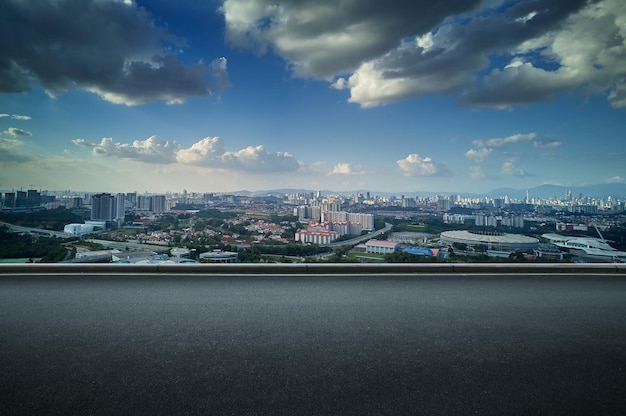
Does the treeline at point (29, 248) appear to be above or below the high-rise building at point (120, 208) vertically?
below

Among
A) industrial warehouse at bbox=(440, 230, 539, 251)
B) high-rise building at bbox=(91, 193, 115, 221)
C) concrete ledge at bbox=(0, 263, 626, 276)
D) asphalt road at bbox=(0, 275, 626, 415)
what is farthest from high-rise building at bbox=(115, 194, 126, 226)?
industrial warehouse at bbox=(440, 230, 539, 251)

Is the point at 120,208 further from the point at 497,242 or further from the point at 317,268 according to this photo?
the point at 497,242

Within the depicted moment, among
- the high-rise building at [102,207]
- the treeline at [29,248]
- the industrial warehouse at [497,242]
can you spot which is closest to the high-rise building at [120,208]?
the high-rise building at [102,207]

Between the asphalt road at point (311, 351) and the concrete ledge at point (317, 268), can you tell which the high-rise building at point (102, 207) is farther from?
the asphalt road at point (311, 351)

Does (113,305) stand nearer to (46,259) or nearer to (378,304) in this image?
(378,304)

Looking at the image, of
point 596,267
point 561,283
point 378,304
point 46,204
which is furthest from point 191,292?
point 46,204

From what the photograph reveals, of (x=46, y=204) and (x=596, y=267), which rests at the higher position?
(x=46, y=204)

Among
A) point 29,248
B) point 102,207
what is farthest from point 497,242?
point 102,207

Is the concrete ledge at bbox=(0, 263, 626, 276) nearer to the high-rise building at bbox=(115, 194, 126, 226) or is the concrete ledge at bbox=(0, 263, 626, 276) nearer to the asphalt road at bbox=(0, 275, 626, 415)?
the asphalt road at bbox=(0, 275, 626, 415)
